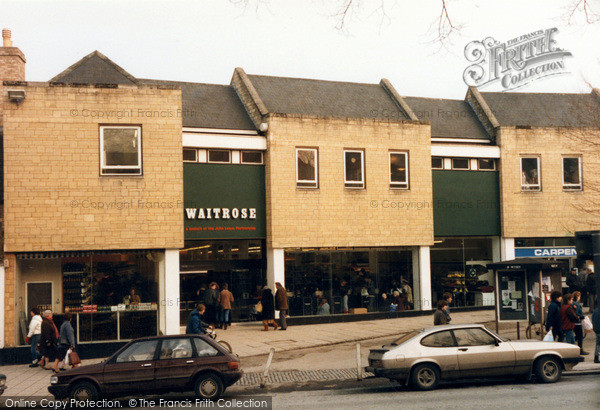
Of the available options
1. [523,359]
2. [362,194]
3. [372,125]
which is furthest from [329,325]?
[523,359]

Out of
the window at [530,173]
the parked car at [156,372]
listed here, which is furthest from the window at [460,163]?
the parked car at [156,372]

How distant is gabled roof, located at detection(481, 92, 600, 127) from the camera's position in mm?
30297

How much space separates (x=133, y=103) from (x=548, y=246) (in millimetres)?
18136

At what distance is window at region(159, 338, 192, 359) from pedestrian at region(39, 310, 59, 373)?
5.68 m

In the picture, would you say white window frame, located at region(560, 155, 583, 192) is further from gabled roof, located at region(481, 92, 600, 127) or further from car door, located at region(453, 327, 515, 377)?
car door, located at region(453, 327, 515, 377)

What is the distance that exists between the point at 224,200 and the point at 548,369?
13518 mm

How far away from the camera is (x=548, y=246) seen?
28297 millimetres

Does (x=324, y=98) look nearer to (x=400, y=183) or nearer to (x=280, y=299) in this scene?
(x=400, y=183)

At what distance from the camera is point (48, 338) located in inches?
688

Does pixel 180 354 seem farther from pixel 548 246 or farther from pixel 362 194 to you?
pixel 548 246

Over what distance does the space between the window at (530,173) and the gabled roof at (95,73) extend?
54.1 feet

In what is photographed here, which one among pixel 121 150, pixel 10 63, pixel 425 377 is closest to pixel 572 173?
pixel 425 377

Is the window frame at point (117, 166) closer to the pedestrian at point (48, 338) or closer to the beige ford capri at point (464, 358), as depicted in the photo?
the pedestrian at point (48, 338)

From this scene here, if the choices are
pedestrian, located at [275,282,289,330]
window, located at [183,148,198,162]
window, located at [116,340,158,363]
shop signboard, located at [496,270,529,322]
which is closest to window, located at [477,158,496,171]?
shop signboard, located at [496,270,529,322]
